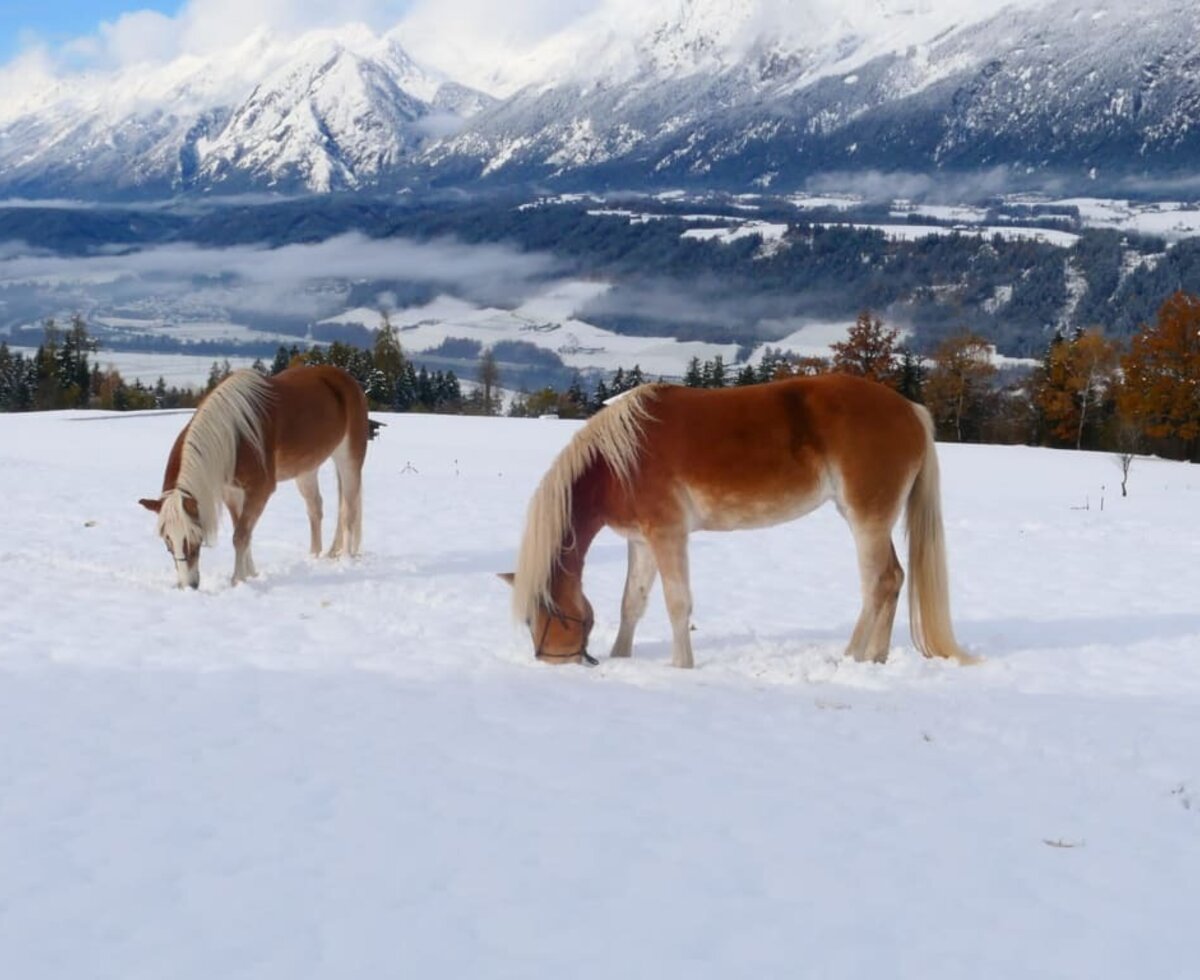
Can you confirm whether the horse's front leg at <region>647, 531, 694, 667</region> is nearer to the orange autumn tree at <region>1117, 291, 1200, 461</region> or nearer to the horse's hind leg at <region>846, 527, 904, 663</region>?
the horse's hind leg at <region>846, 527, 904, 663</region>

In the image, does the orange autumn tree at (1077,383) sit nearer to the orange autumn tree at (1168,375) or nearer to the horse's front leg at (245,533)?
the orange autumn tree at (1168,375)

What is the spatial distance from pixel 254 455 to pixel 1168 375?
46972 mm

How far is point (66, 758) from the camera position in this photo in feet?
16.9

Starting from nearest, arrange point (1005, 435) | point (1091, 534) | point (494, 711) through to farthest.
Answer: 1. point (494, 711)
2. point (1091, 534)
3. point (1005, 435)

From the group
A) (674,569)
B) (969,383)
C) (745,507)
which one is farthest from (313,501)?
(969,383)

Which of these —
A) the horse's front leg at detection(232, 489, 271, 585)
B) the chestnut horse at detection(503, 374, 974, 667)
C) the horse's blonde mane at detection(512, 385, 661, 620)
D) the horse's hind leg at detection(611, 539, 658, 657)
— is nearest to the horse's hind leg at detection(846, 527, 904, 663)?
the chestnut horse at detection(503, 374, 974, 667)

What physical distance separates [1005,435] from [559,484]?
5948cm

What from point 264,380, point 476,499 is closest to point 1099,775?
point 264,380

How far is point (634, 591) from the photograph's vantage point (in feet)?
24.4

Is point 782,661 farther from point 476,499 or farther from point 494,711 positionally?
point 476,499

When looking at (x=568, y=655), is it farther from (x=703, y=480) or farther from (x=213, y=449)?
(x=213, y=449)

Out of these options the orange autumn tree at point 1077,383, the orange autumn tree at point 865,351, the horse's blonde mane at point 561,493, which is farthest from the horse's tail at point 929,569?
the orange autumn tree at point 1077,383

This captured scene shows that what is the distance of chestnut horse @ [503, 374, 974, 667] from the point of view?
698 cm

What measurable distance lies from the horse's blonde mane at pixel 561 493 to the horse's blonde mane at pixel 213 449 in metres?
3.47
